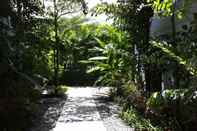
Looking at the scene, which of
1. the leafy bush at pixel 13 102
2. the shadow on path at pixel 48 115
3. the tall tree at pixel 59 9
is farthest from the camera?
the tall tree at pixel 59 9

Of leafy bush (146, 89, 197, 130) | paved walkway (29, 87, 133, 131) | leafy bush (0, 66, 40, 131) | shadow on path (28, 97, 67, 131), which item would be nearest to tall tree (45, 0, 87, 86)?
shadow on path (28, 97, 67, 131)

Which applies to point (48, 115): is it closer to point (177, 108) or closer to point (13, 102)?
point (13, 102)

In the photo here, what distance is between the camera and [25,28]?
12008 mm

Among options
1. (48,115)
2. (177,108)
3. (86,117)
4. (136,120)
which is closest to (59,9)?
(48,115)

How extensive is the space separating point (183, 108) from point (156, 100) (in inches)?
24.5

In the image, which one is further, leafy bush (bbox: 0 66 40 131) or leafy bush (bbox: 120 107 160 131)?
leafy bush (bbox: 120 107 160 131)

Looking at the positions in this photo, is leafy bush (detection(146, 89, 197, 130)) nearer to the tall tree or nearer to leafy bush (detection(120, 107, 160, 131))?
leafy bush (detection(120, 107, 160, 131))

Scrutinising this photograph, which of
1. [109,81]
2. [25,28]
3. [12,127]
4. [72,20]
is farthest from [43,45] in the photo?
[72,20]

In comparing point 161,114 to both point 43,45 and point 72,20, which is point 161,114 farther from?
point 72,20

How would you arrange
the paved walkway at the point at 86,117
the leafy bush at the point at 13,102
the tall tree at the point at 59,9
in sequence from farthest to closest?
1. the tall tree at the point at 59,9
2. the paved walkway at the point at 86,117
3. the leafy bush at the point at 13,102

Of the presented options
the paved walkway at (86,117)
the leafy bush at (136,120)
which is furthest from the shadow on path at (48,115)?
the leafy bush at (136,120)

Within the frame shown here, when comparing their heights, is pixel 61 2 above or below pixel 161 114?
above

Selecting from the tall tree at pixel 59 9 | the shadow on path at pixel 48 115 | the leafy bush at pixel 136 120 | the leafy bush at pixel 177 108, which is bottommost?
the shadow on path at pixel 48 115

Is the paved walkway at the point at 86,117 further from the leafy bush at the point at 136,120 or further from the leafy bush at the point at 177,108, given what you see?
the leafy bush at the point at 177,108
